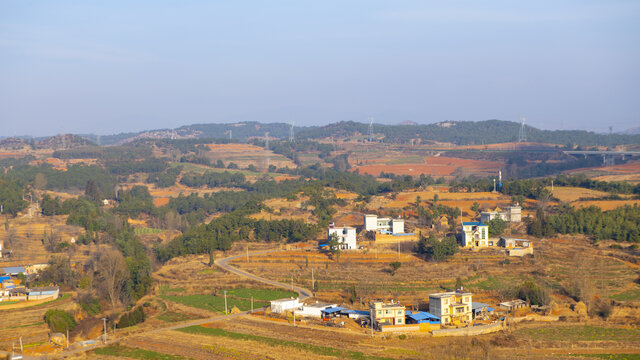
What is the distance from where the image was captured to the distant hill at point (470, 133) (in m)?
152

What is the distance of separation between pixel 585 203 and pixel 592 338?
30.9 meters

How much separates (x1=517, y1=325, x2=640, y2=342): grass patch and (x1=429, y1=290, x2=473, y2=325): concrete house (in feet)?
8.84

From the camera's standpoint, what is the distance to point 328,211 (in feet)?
201

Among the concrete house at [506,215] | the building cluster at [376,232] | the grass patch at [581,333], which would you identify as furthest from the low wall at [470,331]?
the concrete house at [506,215]

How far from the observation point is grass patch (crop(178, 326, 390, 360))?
28.4 m

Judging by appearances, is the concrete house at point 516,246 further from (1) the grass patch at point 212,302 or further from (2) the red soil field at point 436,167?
(2) the red soil field at point 436,167

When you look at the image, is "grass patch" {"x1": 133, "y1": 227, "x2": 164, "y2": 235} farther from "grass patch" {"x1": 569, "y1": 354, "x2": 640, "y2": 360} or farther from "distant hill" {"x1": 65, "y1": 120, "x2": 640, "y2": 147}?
"distant hill" {"x1": 65, "y1": 120, "x2": 640, "y2": 147}

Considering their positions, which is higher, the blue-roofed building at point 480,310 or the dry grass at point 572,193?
the dry grass at point 572,193

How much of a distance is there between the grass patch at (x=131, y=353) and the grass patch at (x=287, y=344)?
2.98 metres

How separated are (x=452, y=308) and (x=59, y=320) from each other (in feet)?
63.9

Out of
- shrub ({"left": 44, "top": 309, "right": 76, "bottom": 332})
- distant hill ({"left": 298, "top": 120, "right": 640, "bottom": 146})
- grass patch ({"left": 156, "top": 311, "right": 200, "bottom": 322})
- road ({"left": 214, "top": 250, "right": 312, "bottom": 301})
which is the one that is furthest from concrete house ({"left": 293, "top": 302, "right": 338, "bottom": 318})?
distant hill ({"left": 298, "top": 120, "right": 640, "bottom": 146})

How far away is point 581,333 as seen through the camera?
102 feet

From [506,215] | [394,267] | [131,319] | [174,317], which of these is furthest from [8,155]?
[394,267]

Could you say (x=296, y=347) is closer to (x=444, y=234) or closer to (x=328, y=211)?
(x=444, y=234)
